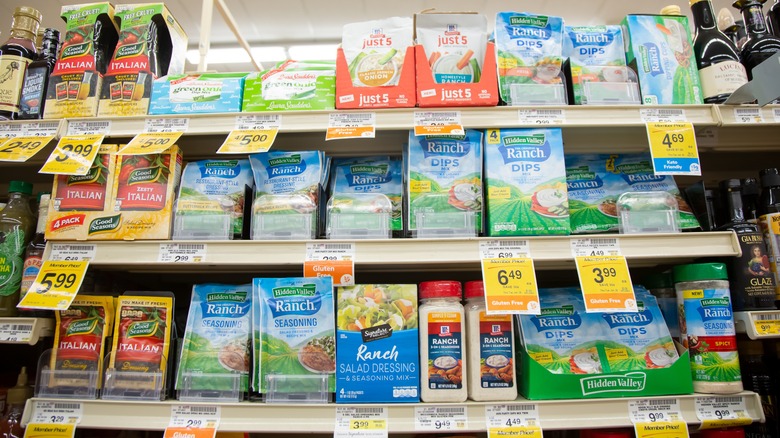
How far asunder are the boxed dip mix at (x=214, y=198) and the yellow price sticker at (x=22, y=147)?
42 cm

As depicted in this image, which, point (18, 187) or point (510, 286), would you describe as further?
point (18, 187)

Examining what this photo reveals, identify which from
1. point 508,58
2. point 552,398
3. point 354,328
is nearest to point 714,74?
point 508,58

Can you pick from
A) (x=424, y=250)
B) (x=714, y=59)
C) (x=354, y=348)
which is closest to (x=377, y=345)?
(x=354, y=348)

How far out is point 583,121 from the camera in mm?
1324

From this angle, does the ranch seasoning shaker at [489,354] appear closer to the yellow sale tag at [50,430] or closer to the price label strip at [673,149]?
the price label strip at [673,149]

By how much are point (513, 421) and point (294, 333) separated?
2.10 feet

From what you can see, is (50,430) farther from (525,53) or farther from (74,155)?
(525,53)

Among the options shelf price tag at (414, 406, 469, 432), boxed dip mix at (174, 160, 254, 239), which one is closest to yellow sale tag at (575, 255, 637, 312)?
shelf price tag at (414, 406, 469, 432)

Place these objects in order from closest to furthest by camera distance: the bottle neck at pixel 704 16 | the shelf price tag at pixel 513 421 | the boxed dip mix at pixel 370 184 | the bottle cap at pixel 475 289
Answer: the shelf price tag at pixel 513 421, the bottle cap at pixel 475 289, the boxed dip mix at pixel 370 184, the bottle neck at pixel 704 16

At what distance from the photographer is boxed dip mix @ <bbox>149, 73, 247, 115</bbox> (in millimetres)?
1402

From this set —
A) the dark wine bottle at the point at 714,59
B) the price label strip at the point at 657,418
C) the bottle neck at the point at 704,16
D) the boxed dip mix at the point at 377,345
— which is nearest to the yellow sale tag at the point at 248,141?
the boxed dip mix at the point at 377,345

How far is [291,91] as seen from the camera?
1.40 metres

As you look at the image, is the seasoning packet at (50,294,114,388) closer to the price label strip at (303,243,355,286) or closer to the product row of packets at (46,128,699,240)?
the product row of packets at (46,128,699,240)

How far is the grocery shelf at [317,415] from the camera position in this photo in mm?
1145
